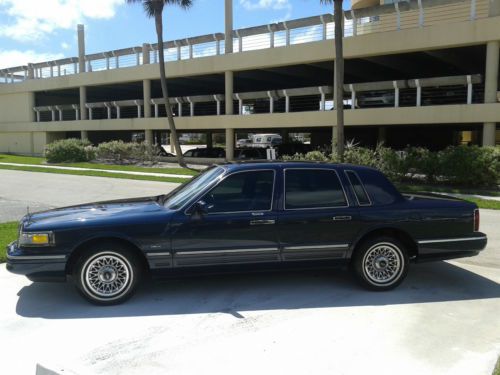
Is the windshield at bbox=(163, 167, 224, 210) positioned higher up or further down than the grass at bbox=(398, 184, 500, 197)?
higher up

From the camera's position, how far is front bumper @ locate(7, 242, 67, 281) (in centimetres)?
495

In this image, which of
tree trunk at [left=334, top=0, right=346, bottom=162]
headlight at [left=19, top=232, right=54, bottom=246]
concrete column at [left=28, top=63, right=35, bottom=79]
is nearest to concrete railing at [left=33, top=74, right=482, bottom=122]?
tree trunk at [left=334, top=0, right=346, bottom=162]

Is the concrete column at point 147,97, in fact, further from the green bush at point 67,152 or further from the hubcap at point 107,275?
the hubcap at point 107,275

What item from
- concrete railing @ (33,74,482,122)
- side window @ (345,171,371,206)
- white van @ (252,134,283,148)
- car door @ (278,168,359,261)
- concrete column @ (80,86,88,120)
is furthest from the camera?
white van @ (252,134,283,148)

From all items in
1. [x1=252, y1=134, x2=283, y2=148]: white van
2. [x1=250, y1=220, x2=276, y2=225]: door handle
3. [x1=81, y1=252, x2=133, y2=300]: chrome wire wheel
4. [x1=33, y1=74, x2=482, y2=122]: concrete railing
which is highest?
[x1=33, y1=74, x2=482, y2=122]: concrete railing

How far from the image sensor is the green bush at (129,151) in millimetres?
30984

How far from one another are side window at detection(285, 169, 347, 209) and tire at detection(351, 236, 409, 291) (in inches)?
23.2

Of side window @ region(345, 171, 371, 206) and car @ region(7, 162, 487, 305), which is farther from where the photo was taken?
side window @ region(345, 171, 371, 206)

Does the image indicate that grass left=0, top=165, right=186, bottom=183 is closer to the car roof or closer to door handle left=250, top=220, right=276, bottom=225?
the car roof

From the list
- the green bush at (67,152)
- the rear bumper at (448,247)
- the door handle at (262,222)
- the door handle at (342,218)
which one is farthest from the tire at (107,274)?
the green bush at (67,152)

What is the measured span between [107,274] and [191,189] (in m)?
1.32

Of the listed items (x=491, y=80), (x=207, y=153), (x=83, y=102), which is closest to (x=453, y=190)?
(x=491, y=80)

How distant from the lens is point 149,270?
5223 mm

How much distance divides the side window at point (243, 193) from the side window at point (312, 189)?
22cm
